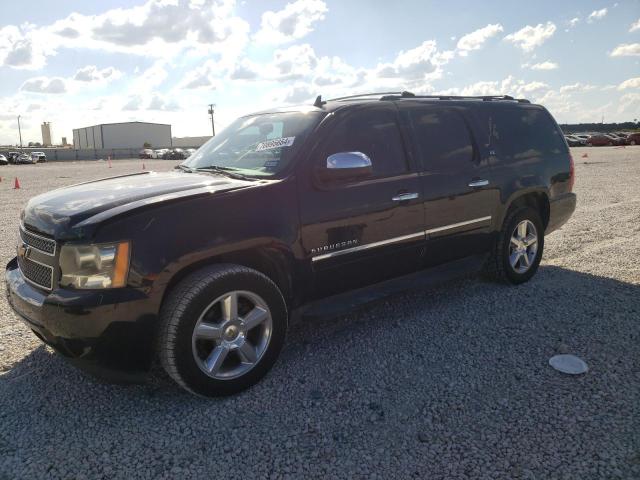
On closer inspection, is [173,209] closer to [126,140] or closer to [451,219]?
[451,219]

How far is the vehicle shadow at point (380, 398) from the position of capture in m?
2.60

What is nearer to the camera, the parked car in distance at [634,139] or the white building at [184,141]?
the parked car in distance at [634,139]

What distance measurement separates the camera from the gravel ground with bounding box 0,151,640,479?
2.42 meters

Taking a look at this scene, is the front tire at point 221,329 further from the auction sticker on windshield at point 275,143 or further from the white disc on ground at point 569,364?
the white disc on ground at point 569,364

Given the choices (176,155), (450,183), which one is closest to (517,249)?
(450,183)

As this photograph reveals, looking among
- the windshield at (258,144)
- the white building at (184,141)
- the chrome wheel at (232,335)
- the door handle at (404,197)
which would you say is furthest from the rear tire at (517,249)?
the white building at (184,141)

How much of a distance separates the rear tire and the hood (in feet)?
9.19

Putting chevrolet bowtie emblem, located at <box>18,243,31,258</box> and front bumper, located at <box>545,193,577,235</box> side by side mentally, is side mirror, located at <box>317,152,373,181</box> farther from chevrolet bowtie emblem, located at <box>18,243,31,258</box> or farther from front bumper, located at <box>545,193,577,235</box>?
front bumper, located at <box>545,193,577,235</box>

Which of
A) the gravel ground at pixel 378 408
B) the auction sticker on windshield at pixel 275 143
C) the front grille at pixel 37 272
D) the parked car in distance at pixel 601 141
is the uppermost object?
the parked car in distance at pixel 601 141

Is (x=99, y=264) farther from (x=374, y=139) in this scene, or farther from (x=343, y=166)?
(x=374, y=139)

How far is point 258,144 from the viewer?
384 centimetres

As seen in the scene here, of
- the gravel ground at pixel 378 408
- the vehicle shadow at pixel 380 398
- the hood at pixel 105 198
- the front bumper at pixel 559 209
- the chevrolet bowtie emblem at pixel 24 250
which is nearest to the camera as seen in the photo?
the gravel ground at pixel 378 408

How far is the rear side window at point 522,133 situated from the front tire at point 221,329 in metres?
2.91

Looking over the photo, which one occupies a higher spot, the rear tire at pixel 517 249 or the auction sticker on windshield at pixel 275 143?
the auction sticker on windshield at pixel 275 143
